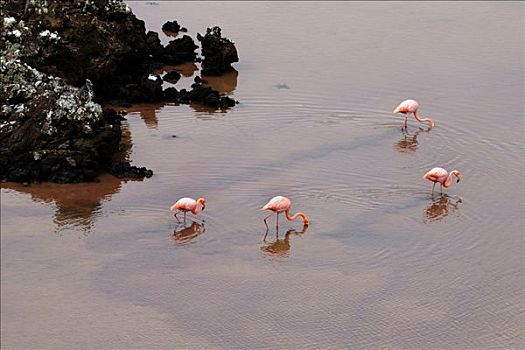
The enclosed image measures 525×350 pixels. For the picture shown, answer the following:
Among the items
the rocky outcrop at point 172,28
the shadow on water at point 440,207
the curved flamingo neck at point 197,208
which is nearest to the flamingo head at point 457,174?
the shadow on water at point 440,207

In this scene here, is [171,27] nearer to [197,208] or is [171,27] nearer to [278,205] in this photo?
[197,208]

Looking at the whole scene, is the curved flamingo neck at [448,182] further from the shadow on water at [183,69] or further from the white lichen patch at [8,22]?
the white lichen patch at [8,22]

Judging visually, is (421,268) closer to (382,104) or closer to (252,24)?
(382,104)

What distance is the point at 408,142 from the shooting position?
18359mm

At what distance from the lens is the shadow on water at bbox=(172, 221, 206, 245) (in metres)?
14.5

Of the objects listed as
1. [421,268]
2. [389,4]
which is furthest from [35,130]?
[389,4]

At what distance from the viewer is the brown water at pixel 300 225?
1241 cm

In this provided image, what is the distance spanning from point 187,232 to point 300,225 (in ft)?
5.40

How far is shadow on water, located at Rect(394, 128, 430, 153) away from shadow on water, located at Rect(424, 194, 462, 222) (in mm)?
2083

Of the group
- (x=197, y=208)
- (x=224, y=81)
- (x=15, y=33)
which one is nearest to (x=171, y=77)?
(x=224, y=81)

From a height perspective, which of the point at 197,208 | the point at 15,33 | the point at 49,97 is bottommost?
the point at 197,208

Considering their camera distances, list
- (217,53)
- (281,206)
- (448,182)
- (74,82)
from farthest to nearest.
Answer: (217,53)
(74,82)
(448,182)
(281,206)

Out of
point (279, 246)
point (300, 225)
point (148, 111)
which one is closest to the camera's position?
point (279, 246)

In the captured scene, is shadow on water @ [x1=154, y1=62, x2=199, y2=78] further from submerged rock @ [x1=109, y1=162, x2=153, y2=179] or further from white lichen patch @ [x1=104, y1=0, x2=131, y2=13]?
submerged rock @ [x1=109, y1=162, x2=153, y2=179]
